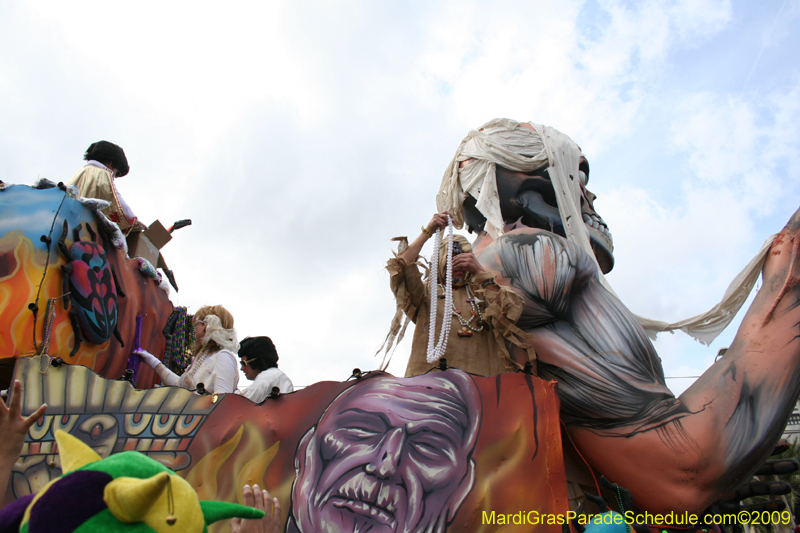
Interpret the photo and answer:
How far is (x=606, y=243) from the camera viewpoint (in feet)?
10.8

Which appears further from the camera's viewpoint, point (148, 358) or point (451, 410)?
point (148, 358)

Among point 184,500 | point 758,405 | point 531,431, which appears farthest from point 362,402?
point 758,405

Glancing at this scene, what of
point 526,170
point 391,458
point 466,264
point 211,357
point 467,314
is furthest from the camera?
point 526,170

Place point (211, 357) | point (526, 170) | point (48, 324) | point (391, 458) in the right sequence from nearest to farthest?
point (391, 458) < point (48, 324) < point (211, 357) < point (526, 170)

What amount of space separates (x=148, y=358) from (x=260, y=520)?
6.91 ft

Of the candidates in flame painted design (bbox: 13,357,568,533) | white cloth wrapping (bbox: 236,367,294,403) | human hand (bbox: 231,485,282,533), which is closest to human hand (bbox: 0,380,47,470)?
human hand (bbox: 231,485,282,533)

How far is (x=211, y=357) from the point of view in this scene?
3098mm

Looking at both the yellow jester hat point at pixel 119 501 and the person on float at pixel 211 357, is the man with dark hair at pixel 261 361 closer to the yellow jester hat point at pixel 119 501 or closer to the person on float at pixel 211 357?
the person on float at pixel 211 357

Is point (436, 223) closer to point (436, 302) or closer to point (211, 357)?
point (436, 302)

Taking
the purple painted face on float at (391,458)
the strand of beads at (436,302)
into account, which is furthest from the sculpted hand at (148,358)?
Answer: the strand of beads at (436,302)

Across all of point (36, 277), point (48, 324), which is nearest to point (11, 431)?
point (48, 324)

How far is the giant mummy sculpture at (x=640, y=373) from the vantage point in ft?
7.13

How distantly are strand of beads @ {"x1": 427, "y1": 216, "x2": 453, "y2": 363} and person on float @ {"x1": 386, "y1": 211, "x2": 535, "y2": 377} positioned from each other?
3 cm

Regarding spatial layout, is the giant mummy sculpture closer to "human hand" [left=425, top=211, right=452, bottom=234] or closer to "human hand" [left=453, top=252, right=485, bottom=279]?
"human hand" [left=453, top=252, right=485, bottom=279]
